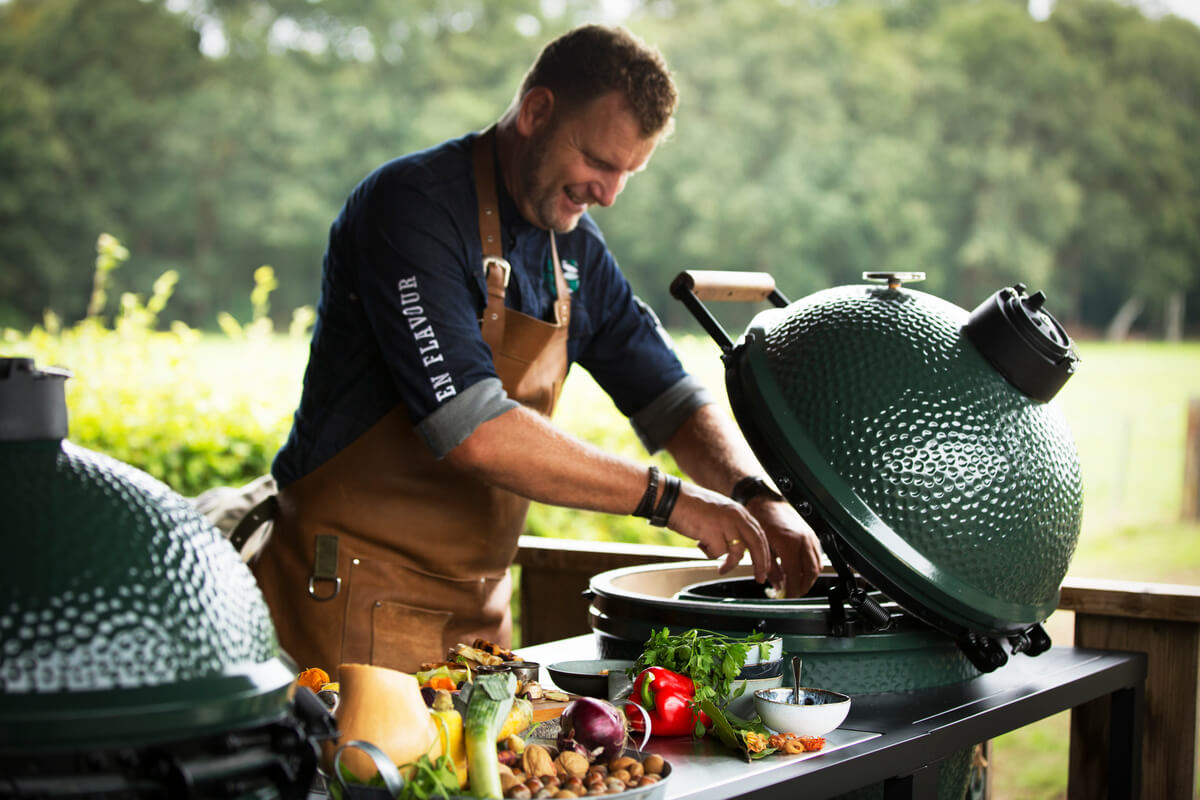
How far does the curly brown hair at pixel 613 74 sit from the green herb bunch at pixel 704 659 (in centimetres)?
114

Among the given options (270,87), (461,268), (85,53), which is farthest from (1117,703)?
(85,53)

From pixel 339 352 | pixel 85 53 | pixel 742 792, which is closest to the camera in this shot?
pixel 742 792

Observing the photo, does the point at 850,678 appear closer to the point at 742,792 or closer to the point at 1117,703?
the point at 742,792

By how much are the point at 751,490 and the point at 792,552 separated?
0.73ft

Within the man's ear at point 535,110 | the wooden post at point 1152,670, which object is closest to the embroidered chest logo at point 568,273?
the man's ear at point 535,110

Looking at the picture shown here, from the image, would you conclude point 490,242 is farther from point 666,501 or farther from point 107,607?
point 107,607

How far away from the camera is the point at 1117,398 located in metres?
14.4

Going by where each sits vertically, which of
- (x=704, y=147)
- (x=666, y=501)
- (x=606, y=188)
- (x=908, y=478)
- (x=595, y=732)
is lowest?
(x=595, y=732)

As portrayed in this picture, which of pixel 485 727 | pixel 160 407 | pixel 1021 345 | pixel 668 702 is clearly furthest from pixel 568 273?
pixel 160 407

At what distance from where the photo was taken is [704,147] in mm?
15492

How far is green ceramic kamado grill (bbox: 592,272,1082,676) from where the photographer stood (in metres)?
1.65

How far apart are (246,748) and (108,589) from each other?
0.17 metres

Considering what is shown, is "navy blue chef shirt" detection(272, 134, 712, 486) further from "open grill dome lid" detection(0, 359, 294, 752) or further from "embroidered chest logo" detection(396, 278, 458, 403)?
"open grill dome lid" detection(0, 359, 294, 752)

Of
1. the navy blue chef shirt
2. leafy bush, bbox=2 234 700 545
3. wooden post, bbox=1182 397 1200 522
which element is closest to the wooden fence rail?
the navy blue chef shirt
